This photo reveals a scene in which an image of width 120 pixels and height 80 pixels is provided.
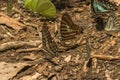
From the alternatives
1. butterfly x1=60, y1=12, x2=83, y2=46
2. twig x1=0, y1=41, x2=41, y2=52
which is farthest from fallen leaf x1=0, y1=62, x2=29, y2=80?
butterfly x1=60, y1=12, x2=83, y2=46

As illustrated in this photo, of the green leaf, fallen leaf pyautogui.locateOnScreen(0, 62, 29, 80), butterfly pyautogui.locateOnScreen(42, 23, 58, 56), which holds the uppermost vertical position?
the green leaf

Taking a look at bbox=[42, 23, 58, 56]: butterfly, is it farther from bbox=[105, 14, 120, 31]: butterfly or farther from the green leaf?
bbox=[105, 14, 120, 31]: butterfly

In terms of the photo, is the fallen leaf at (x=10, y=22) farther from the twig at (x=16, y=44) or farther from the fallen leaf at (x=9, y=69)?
the fallen leaf at (x=9, y=69)

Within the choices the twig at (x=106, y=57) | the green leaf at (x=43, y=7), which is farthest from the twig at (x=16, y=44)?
the twig at (x=106, y=57)

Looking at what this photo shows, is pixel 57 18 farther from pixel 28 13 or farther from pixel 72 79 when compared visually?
pixel 72 79

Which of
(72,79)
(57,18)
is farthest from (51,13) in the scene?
(72,79)

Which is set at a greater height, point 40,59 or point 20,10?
point 20,10
